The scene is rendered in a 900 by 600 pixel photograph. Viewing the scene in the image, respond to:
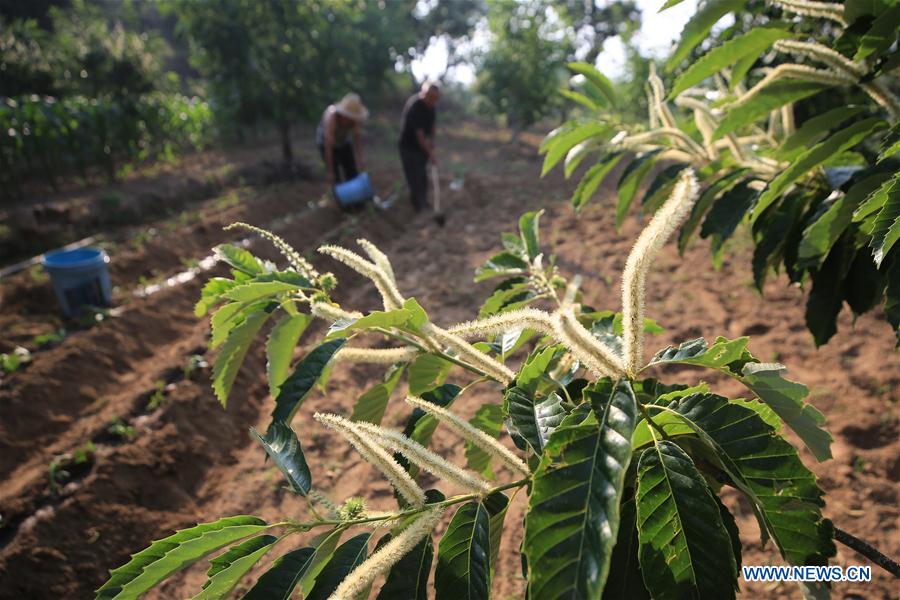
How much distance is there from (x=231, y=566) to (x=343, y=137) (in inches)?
331

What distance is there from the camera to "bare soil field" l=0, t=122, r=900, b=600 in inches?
107

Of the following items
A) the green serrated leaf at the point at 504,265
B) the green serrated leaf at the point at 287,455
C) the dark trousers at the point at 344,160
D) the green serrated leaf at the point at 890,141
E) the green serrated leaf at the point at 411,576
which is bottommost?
the green serrated leaf at the point at 411,576

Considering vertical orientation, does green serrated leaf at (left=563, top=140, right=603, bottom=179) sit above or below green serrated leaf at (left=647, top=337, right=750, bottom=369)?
above

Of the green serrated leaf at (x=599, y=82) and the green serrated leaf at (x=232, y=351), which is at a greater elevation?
the green serrated leaf at (x=599, y=82)

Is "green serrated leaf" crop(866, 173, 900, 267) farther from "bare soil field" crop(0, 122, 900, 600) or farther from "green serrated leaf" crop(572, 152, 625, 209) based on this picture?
"bare soil field" crop(0, 122, 900, 600)

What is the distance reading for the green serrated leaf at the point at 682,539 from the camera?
0.63 metres

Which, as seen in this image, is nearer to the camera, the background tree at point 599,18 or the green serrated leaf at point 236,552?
the green serrated leaf at point 236,552

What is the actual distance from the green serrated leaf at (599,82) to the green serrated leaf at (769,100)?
539 mm

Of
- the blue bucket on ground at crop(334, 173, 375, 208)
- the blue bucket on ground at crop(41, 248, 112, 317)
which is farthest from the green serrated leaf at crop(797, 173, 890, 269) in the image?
the blue bucket on ground at crop(334, 173, 375, 208)

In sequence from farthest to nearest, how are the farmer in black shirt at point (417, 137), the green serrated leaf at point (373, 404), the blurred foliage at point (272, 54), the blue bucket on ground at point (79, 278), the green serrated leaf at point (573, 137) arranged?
the blurred foliage at point (272, 54), the farmer in black shirt at point (417, 137), the blue bucket on ground at point (79, 278), the green serrated leaf at point (573, 137), the green serrated leaf at point (373, 404)

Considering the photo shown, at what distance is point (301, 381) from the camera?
991mm

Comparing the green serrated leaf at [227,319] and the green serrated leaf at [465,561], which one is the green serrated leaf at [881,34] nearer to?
the green serrated leaf at [465,561]

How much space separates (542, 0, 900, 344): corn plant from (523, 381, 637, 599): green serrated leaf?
0.55 metres

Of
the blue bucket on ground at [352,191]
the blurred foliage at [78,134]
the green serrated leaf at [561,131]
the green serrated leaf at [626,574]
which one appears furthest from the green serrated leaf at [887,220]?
the blurred foliage at [78,134]
